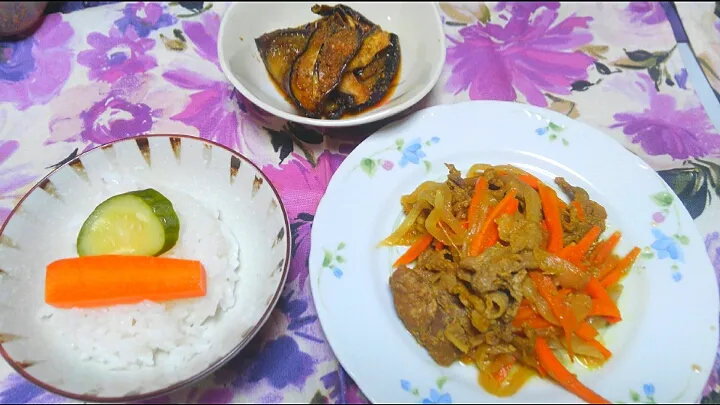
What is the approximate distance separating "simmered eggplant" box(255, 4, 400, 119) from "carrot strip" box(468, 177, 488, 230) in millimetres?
557

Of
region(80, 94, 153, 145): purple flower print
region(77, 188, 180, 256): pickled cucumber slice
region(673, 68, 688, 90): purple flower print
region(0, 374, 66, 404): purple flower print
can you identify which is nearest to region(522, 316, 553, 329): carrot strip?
region(77, 188, 180, 256): pickled cucumber slice

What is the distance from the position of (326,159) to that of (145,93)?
87 cm

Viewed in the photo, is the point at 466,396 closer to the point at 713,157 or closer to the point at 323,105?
the point at 323,105

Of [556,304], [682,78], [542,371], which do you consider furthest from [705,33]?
[542,371]

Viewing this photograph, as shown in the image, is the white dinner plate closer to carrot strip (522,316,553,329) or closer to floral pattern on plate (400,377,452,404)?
floral pattern on plate (400,377,452,404)

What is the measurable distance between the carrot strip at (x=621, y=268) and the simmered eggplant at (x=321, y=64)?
116 cm

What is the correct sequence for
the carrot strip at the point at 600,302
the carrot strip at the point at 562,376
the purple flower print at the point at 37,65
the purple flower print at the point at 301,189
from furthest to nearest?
the purple flower print at the point at 37,65 → the purple flower print at the point at 301,189 → the carrot strip at the point at 600,302 → the carrot strip at the point at 562,376

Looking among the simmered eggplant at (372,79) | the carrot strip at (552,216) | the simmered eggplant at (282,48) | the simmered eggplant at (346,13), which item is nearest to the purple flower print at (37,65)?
the simmered eggplant at (282,48)

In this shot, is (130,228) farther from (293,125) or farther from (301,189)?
(293,125)

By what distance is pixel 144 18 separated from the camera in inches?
102

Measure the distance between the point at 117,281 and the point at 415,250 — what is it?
92cm

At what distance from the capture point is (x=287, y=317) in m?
1.73

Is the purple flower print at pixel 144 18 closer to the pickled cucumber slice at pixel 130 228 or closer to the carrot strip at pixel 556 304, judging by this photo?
the pickled cucumber slice at pixel 130 228

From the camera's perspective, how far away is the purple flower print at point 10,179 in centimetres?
197
